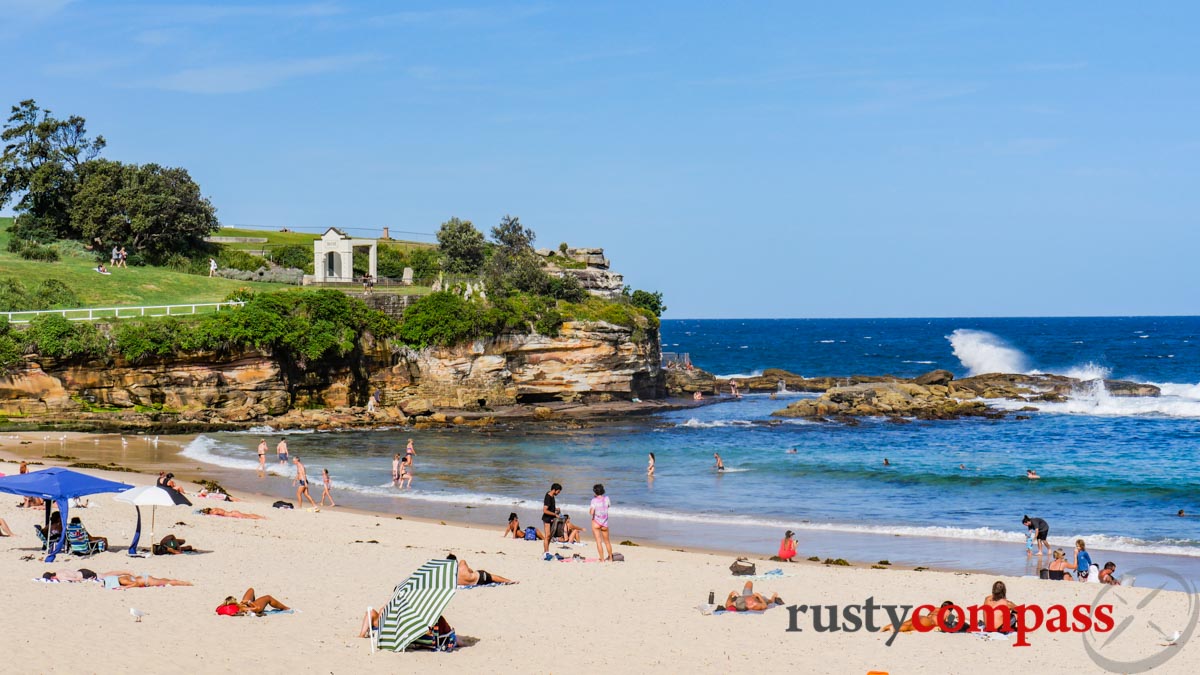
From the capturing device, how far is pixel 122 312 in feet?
148

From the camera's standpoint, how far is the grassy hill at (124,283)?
49.8 meters

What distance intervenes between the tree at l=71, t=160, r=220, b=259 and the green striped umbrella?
54.4 metres

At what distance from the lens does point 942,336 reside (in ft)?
517

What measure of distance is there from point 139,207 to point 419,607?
183 feet

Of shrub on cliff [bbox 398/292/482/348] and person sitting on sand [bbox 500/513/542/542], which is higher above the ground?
shrub on cliff [bbox 398/292/482/348]

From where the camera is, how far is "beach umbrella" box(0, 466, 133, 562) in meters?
16.8

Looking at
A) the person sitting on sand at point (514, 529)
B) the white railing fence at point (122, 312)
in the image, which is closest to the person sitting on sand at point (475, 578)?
the person sitting on sand at point (514, 529)

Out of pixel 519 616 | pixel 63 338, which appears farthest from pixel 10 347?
pixel 519 616

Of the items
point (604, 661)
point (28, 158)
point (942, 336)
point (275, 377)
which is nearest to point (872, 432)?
point (275, 377)

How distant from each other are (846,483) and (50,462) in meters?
23.7

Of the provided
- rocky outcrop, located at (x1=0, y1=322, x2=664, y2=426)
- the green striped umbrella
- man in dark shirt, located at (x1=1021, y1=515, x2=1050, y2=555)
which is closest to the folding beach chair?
the green striped umbrella

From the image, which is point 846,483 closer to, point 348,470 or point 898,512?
point 898,512

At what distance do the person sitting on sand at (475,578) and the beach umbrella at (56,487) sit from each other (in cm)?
601

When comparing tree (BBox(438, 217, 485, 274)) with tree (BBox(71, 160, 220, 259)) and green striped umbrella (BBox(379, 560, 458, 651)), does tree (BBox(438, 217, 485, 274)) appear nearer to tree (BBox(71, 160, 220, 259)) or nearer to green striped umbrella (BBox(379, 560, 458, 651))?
tree (BBox(71, 160, 220, 259))
